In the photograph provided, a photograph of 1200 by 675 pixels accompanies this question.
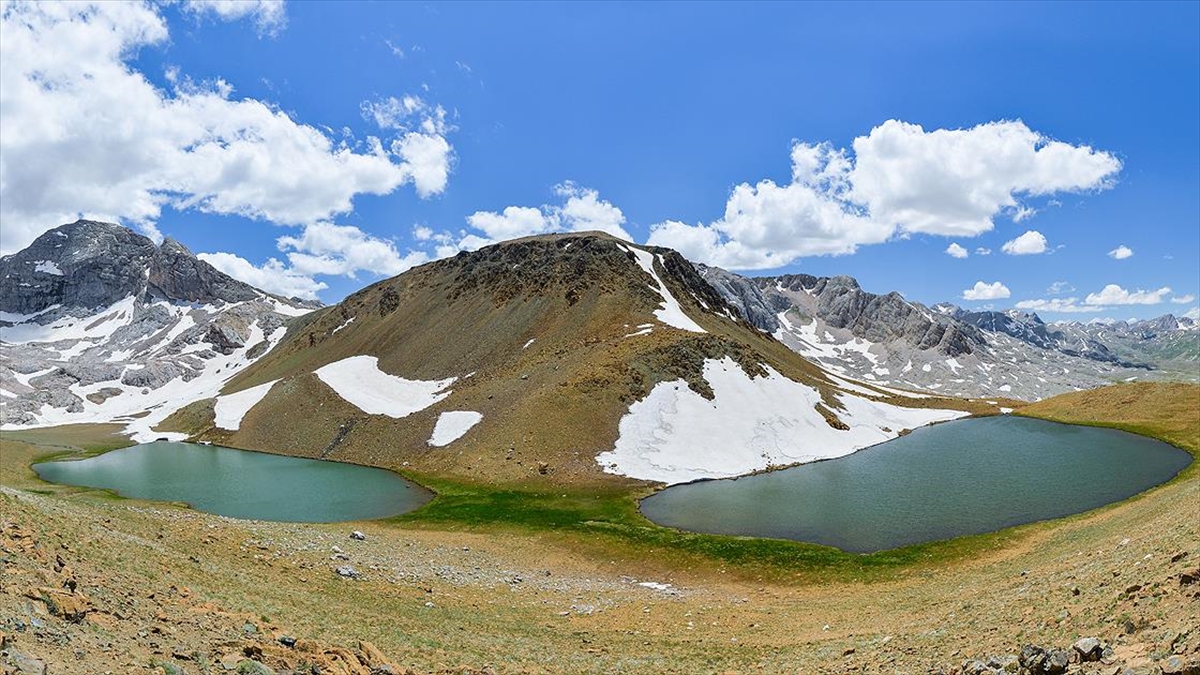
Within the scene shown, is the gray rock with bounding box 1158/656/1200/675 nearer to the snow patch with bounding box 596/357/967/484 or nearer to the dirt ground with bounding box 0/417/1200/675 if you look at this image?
the dirt ground with bounding box 0/417/1200/675

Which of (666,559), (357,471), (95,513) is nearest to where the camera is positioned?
(95,513)

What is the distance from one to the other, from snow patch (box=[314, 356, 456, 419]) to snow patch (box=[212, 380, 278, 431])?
631 inches

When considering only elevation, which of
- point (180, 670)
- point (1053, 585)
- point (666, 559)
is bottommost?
point (666, 559)

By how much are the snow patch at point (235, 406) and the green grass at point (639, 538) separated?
70122 millimetres

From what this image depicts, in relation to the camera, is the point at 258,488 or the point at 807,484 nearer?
the point at 807,484

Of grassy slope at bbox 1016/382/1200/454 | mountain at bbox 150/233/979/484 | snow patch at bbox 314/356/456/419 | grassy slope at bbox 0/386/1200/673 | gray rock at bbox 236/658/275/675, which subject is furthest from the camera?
snow patch at bbox 314/356/456/419

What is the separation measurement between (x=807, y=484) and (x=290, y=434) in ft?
272

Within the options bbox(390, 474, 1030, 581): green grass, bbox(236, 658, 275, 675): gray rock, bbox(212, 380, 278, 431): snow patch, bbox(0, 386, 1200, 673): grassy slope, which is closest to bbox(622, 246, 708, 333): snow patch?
bbox(390, 474, 1030, 581): green grass

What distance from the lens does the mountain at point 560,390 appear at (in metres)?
75.9

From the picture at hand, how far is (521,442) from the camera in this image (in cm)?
7594

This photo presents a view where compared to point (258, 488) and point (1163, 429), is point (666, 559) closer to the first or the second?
point (258, 488)

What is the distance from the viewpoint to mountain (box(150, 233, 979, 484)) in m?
75.9

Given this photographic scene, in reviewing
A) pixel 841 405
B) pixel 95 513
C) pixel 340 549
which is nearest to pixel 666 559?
pixel 340 549

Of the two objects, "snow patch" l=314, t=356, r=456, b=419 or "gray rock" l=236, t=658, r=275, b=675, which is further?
"snow patch" l=314, t=356, r=456, b=419
